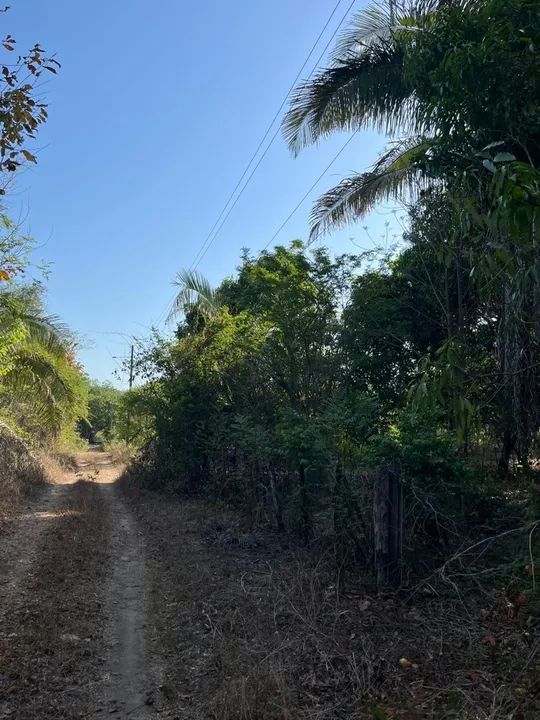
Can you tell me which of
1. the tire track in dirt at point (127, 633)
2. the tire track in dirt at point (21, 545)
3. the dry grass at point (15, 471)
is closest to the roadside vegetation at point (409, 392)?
the tire track in dirt at point (127, 633)

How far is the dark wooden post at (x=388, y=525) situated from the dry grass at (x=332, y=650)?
253 millimetres

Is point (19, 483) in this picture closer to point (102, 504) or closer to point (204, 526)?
point (102, 504)

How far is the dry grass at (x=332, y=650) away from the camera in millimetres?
3867

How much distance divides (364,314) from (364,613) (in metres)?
6.89

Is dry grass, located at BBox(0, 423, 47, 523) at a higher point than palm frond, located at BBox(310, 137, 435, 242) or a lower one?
lower

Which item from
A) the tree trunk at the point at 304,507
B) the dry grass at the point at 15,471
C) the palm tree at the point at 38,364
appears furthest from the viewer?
the palm tree at the point at 38,364

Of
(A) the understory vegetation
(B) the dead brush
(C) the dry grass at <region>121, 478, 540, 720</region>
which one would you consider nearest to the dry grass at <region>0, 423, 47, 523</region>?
(A) the understory vegetation

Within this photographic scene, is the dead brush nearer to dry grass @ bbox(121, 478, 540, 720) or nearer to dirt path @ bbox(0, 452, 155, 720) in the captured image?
dry grass @ bbox(121, 478, 540, 720)

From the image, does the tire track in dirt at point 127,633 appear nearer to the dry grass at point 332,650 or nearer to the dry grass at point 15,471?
the dry grass at point 332,650

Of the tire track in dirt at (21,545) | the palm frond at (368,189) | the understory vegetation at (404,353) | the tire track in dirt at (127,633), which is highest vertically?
the palm frond at (368,189)

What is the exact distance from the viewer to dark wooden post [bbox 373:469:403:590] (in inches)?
227

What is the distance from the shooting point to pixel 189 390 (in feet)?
48.0

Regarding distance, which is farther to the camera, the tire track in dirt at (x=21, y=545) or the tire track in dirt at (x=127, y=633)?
the tire track in dirt at (x=21, y=545)

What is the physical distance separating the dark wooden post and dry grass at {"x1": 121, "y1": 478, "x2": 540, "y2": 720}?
0.83 feet
